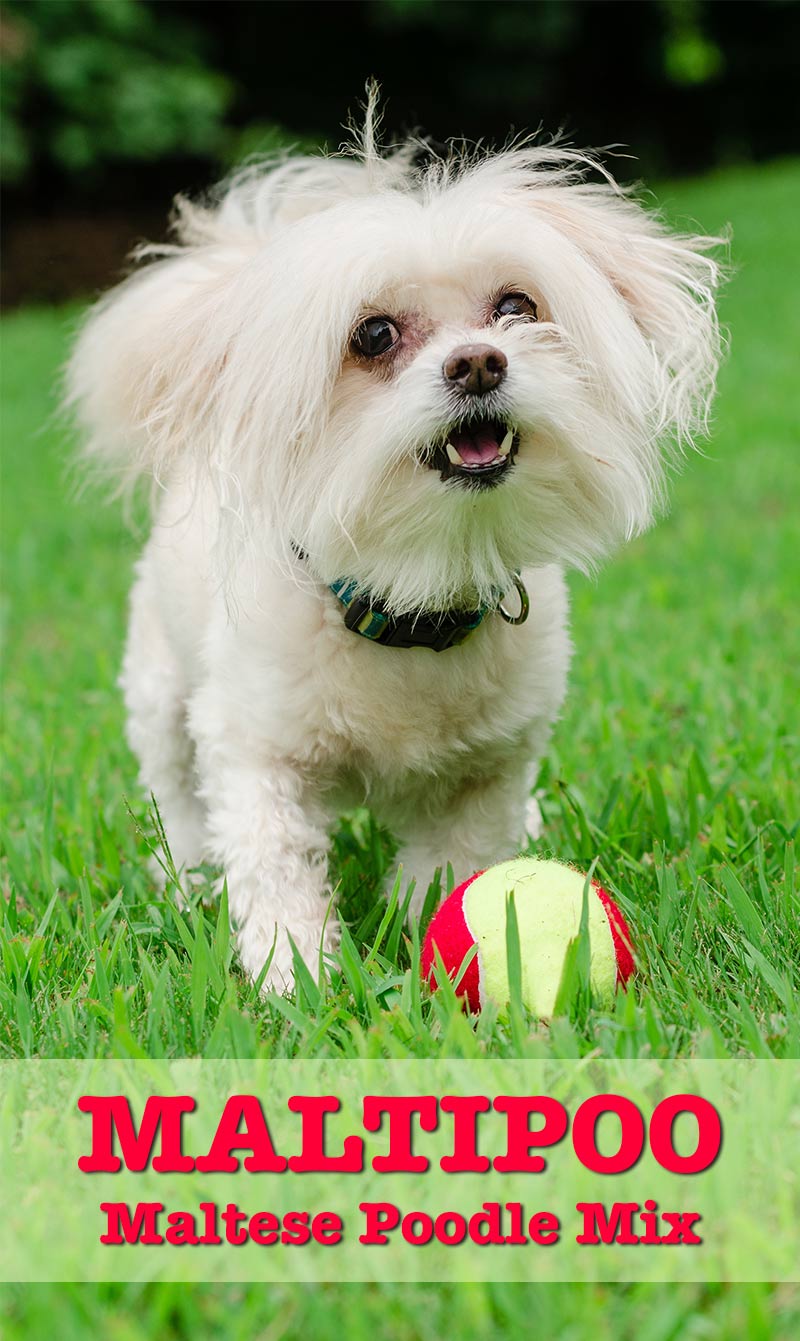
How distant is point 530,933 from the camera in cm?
236

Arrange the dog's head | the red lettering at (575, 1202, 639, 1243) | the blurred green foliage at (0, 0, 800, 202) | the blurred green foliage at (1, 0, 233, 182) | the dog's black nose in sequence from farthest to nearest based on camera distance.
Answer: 1. the blurred green foliage at (0, 0, 800, 202)
2. the blurred green foliage at (1, 0, 233, 182)
3. the dog's head
4. the dog's black nose
5. the red lettering at (575, 1202, 639, 1243)

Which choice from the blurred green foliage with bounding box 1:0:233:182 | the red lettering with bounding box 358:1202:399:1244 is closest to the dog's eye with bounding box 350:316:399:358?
the red lettering with bounding box 358:1202:399:1244

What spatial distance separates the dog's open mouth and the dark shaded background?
13.6 meters

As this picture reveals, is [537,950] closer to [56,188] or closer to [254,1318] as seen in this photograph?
[254,1318]

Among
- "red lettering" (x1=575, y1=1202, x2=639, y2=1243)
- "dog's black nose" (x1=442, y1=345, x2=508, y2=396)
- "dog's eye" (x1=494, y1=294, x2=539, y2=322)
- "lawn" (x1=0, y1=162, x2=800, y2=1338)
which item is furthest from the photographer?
"dog's eye" (x1=494, y1=294, x2=539, y2=322)

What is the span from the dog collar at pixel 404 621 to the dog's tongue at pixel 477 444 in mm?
313

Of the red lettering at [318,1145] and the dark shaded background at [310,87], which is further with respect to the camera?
the dark shaded background at [310,87]

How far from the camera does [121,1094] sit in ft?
6.81

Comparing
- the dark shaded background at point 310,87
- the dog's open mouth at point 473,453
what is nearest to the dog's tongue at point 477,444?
the dog's open mouth at point 473,453

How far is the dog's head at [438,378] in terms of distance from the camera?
2352mm

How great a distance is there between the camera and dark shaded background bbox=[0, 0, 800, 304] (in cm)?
1760

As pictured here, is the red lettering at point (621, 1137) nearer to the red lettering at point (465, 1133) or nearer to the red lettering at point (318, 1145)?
the red lettering at point (465, 1133)

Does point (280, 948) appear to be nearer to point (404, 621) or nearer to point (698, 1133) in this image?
point (404, 621)

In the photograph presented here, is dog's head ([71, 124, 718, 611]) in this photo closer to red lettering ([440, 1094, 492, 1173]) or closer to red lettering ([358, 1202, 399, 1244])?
red lettering ([440, 1094, 492, 1173])
